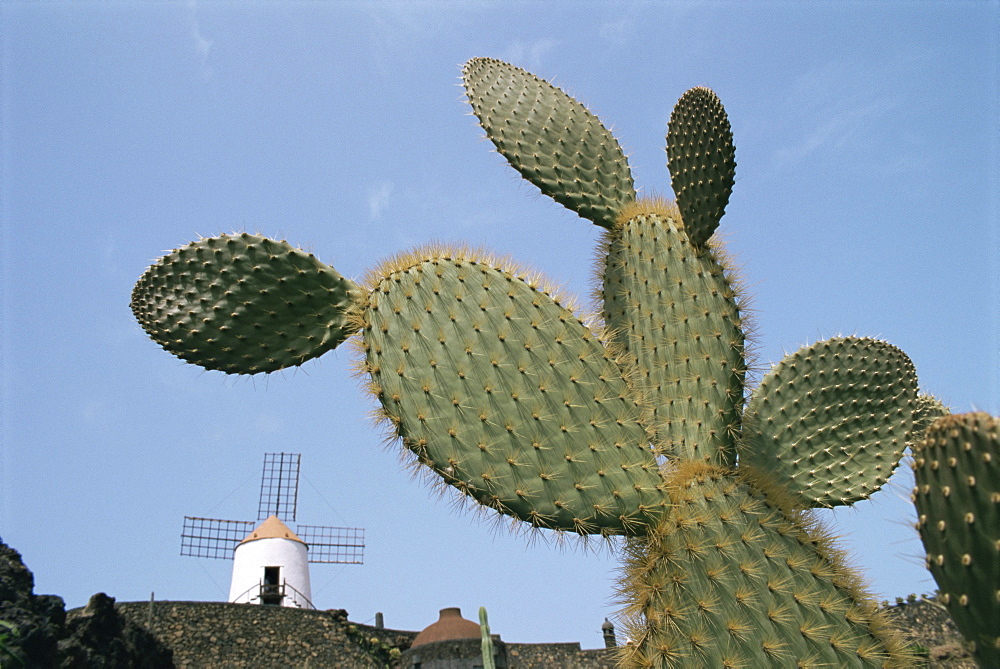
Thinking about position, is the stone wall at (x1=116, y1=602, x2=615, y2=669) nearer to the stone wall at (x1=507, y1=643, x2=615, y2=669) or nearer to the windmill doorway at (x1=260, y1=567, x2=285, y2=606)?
the stone wall at (x1=507, y1=643, x2=615, y2=669)

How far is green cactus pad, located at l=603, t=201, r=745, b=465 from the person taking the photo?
97.0 inches

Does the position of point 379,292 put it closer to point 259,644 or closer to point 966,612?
point 966,612

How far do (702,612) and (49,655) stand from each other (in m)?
5.66

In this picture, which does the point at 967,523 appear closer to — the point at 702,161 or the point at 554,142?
the point at 702,161

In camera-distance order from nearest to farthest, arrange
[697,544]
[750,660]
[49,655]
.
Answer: [750,660]
[697,544]
[49,655]

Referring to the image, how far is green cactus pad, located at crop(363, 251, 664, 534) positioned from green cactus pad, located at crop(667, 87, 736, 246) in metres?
0.70

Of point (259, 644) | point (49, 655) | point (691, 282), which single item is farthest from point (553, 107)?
point (259, 644)

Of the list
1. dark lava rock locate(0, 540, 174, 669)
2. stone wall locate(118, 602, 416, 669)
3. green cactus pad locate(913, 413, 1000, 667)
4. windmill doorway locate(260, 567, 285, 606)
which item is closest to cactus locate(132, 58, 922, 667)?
green cactus pad locate(913, 413, 1000, 667)

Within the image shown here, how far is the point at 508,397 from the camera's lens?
2.20 metres

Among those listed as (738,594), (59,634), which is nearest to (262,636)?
(59,634)

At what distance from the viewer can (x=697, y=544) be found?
6.51 feet

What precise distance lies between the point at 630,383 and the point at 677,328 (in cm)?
42

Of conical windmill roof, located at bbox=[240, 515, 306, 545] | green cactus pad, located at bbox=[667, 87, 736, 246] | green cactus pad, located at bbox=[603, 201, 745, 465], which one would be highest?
conical windmill roof, located at bbox=[240, 515, 306, 545]

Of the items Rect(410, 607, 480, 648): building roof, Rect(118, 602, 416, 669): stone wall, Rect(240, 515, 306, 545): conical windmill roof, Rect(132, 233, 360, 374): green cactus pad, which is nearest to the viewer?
Rect(132, 233, 360, 374): green cactus pad
